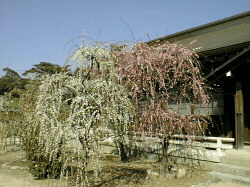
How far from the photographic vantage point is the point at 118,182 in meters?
5.83

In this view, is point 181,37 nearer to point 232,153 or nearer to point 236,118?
point 236,118

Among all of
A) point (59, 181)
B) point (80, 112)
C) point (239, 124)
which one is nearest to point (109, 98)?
point (80, 112)

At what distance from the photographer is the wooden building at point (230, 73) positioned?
751 centimetres

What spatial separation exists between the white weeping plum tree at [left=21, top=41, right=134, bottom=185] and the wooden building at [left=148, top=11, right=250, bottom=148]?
8.95ft

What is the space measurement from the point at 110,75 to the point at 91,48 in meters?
0.82

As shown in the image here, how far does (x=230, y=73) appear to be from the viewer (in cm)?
766

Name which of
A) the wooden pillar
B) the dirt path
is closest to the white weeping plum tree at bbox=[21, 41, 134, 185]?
the dirt path

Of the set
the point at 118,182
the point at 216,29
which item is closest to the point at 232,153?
the point at 118,182

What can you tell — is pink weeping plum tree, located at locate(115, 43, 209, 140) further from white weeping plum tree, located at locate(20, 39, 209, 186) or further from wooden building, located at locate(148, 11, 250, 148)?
wooden building, located at locate(148, 11, 250, 148)

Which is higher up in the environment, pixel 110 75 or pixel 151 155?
pixel 110 75

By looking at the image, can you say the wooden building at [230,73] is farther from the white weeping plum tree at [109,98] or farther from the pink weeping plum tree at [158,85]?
the white weeping plum tree at [109,98]

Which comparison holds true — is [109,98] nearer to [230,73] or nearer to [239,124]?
[230,73]

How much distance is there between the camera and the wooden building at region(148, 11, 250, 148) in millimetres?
7512

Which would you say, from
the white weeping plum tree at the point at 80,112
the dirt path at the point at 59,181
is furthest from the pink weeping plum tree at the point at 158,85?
the dirt path at the point at 59,181
